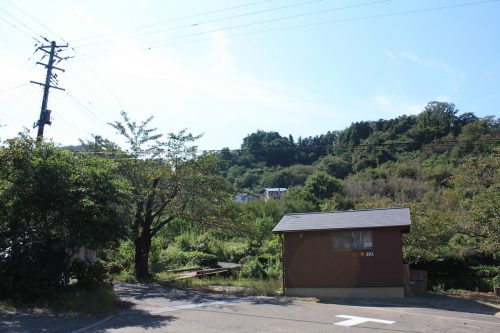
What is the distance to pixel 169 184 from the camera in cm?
2038

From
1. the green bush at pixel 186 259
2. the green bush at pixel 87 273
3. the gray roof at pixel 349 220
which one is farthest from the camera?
the green bush at pixel 186 259

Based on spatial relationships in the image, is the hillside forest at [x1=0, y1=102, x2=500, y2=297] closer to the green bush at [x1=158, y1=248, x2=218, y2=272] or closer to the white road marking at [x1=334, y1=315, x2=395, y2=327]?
the green bush at [x1=158, y1=248, x2=218, y2=272]

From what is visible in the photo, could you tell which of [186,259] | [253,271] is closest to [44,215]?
[253,271]

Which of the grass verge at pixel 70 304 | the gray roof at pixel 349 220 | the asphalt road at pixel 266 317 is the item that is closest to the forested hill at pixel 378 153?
the gray roof at pixel 349 220

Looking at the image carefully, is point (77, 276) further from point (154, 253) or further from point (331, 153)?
point (331, 153)

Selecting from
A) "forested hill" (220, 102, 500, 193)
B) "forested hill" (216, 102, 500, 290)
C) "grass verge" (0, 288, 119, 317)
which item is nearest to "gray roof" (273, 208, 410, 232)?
"forested hill" (216, 102, 500, 290)

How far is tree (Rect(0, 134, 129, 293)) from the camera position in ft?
41.5

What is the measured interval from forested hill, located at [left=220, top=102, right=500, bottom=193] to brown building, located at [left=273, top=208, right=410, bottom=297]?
28507mm

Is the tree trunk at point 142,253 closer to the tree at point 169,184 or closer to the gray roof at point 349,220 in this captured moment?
the tree at point 169,184

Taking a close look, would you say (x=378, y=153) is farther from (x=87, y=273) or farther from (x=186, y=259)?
(x=87, y=273)

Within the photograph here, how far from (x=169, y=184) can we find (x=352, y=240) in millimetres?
8513

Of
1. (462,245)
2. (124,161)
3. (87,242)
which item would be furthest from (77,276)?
(462,245)

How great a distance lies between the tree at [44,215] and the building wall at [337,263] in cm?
751

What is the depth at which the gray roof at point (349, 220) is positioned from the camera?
55.5 ft
